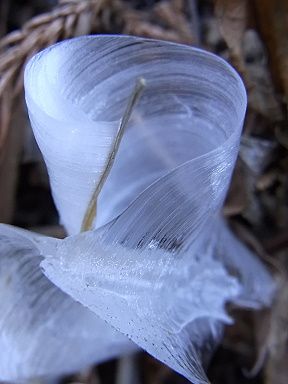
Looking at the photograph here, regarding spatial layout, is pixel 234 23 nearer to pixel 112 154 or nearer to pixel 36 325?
pixel 112 154

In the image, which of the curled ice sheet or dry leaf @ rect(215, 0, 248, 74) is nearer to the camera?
the curled ice sheet

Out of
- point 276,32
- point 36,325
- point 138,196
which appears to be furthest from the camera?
point 276,32

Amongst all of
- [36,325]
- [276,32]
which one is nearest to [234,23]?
[276,32]

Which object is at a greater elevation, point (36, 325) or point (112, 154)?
point (112, 154)

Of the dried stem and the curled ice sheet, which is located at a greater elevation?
the dried stem

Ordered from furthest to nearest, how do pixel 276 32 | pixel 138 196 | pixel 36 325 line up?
1. pixel 276 32
2. pixel 36 325
3. pixel 138 196

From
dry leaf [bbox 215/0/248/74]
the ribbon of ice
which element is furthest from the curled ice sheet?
dry leaf [bbox 215/0/248/74]

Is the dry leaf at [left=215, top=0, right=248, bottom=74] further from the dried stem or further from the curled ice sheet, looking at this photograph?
the curled ice sheet

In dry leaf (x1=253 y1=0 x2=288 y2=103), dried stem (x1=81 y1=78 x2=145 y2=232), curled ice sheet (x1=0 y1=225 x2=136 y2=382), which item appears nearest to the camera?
dried stem (x1=81 y1=78 x2=145 y2=232)

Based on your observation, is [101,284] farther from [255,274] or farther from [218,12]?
[218,12]
